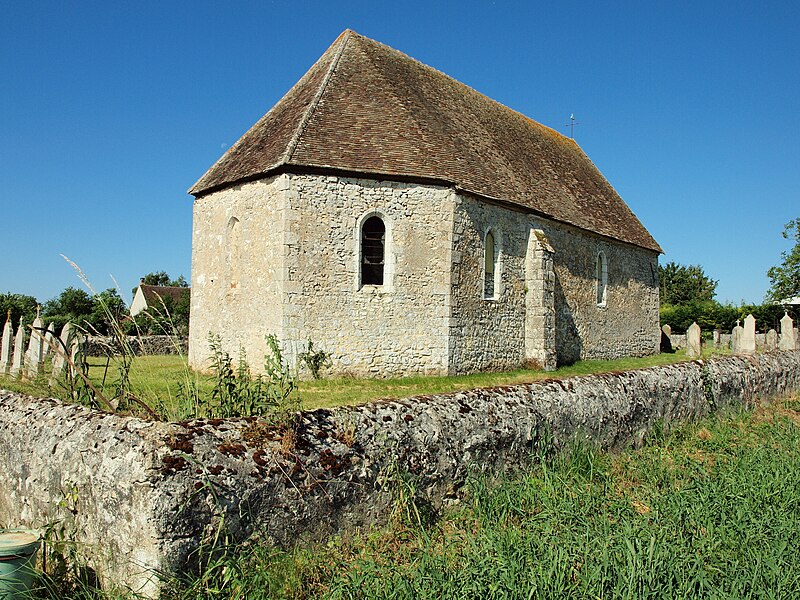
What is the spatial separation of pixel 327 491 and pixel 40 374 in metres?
3.94

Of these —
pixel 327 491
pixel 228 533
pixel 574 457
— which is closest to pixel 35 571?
pixel 228 533

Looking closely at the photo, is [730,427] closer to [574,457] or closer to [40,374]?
[574,457]

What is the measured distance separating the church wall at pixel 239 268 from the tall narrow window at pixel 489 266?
5.60 meters

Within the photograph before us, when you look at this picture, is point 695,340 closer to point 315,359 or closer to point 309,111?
point 315,359

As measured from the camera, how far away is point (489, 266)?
621 inches

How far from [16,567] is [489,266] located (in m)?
13.6

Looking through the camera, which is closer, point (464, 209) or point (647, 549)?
point (647, 549)

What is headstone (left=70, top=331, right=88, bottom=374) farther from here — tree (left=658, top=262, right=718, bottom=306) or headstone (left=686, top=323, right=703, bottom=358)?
tree (left=658, top=262, right=718, bottom=306)

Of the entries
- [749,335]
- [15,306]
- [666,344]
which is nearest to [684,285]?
[666,344]

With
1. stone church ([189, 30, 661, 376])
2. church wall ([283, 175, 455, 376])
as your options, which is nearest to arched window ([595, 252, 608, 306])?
stone church ([189, 30, 661, 376])

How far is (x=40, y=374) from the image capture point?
19.4 ft

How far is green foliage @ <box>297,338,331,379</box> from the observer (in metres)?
12.9

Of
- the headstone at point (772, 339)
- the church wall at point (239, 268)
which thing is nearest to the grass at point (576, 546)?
the church wall at point (239, 268)

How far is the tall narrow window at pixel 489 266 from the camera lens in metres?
15.6
